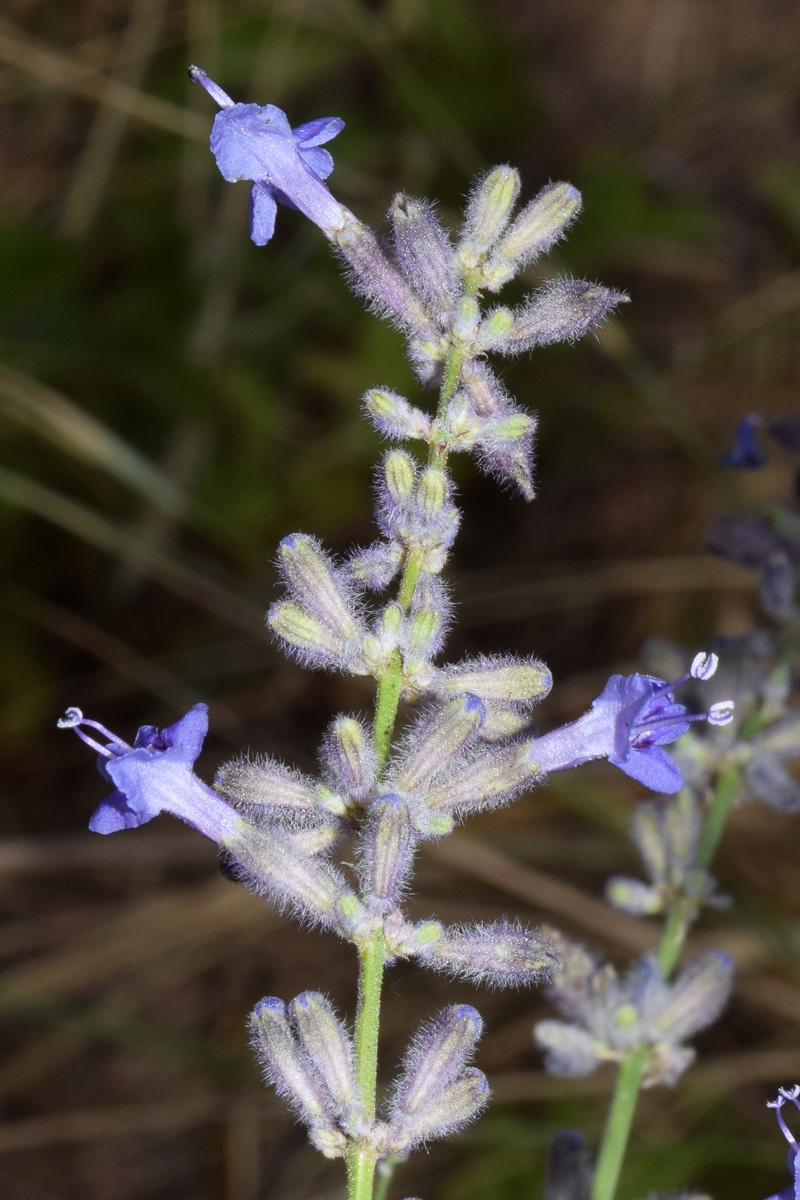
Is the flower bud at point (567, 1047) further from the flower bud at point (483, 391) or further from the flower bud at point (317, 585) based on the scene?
the flower bud at point (483, 391)

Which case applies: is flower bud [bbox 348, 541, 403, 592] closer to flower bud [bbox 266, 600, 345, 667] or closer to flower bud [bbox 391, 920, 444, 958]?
flower bud [bbox 266, 600, 345, 667]

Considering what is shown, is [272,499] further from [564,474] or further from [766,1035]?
[766,1035]

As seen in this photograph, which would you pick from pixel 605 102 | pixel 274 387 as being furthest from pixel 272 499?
pixel 605 102

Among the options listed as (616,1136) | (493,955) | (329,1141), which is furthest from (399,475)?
(616,1136)

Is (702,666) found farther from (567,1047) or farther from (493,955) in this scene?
(567,1047)

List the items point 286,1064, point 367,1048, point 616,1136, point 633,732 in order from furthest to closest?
point 616,1136 < point 633,732 < point 286,1064 < point 367,1048

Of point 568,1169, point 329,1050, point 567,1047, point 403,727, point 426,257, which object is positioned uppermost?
point 426,257

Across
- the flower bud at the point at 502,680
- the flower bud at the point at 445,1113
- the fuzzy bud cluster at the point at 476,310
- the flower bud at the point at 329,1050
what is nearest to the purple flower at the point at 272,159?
the fuzzy bud cluster at the point at 476,310
